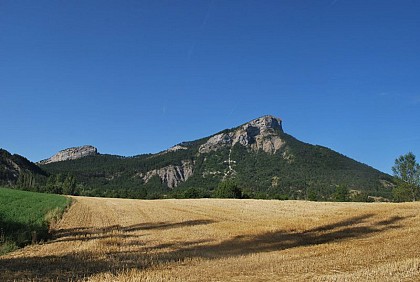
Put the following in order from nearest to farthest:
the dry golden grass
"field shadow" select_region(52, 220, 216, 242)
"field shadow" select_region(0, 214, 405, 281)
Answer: the dry golden grass < "field shadow" select_region(0, 214, 405, 281) < "field shadow" select_region(52, 220, 216, 242)

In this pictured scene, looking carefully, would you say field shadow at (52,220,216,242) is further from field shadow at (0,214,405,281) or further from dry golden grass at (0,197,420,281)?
field shadow at (0,214,405,281)

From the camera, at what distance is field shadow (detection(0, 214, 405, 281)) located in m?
11.5

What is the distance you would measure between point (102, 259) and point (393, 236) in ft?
47.9

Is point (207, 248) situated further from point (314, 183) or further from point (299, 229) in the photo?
point (314, 183)

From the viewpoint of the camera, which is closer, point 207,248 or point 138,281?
point 138,281

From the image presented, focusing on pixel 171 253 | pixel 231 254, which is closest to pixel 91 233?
pixel 171 253

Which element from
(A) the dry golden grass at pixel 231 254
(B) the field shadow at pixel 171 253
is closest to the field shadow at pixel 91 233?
(A) the dry golden grass at pixel 231 254

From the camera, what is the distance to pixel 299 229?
22.7 metres

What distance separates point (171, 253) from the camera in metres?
15.2

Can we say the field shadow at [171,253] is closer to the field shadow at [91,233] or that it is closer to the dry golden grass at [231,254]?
the dry golden grass at [231,254]

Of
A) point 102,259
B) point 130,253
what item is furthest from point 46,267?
point 130,253

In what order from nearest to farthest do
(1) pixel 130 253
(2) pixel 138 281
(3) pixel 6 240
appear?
(2) pixel 138 281
(1) pixel 130 253
(3) pixel 6 240

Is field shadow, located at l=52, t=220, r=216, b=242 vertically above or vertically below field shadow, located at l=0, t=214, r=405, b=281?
above

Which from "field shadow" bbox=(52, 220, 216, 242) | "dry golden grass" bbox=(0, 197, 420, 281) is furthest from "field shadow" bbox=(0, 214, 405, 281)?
"field shadow" bbox=(52, 220, 216, 242)
